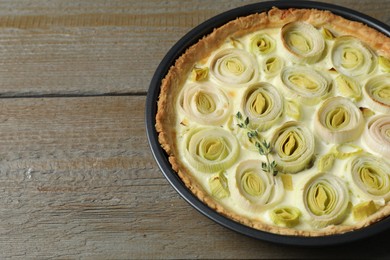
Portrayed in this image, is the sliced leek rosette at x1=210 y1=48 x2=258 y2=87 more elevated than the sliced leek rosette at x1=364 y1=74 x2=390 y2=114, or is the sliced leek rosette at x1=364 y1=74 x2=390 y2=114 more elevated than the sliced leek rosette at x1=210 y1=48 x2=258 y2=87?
the sliced leek rosette at x1=364 y1=74 x2=390 y2=114

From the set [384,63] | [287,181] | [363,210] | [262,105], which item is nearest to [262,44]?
[262,105]

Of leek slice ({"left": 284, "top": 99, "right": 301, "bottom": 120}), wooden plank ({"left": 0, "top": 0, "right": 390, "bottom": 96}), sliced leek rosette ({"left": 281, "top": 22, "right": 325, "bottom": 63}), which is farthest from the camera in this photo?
wooden plank ({"left": 0, "top": 0, "right": 390, "bottom": 96})

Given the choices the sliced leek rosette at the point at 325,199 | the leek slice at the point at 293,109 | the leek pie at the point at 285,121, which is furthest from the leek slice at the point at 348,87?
the sliced leek rosette at the point at 325,199

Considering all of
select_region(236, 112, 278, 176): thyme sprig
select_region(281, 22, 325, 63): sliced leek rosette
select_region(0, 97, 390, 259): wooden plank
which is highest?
select_region(281, 22, 325, 63): sliced leek rosette

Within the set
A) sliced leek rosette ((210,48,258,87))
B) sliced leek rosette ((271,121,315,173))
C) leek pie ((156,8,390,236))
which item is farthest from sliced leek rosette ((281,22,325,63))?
sliced leek rosette ((271,121,315,173))

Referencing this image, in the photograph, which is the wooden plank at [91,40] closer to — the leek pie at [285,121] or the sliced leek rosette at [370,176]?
the leek pie at [285,121]

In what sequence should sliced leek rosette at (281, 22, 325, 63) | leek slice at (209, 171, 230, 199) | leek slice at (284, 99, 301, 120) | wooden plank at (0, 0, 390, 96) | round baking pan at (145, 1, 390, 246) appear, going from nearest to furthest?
round baking pan at (145, 1, 390, 246)
leek slice at (209, 171, 230, 199)
leek slice at (284, 99, 301, 120)
sliced leek rosette at (281, 22, 325, 63)
wooden plank at (0, 0, 390, 96)

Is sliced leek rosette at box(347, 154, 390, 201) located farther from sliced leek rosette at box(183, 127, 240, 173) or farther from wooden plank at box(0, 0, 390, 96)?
wooden plank at box(0, 0, 390, 96)
